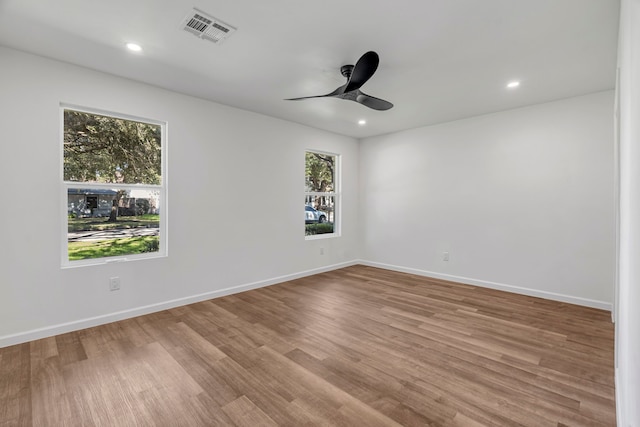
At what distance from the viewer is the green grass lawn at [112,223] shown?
9.96 ft

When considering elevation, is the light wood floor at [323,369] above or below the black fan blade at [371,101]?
below

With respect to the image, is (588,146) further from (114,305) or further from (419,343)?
(114,305)

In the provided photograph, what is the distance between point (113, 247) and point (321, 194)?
324cm

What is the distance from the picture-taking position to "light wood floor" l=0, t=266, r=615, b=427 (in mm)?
1791

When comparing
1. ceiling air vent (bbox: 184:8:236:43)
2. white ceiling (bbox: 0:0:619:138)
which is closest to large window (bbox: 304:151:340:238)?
white ceiling (bbox: 0:0:619:138)

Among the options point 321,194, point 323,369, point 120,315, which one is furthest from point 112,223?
point 321,194

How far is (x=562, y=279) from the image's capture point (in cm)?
380

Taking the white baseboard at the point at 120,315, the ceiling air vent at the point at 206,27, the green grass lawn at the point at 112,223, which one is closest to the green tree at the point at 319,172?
the white baseboard at the point at 120,315

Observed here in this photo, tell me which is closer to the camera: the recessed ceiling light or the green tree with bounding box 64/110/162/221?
the recessed ceiling light

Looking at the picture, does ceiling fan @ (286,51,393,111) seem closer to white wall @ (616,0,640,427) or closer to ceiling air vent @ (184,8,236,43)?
ceiling air vent @ (184,8,236,43)

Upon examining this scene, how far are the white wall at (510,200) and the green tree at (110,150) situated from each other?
3.81m

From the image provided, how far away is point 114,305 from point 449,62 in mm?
4102

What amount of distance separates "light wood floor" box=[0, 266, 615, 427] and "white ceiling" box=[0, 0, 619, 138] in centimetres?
254

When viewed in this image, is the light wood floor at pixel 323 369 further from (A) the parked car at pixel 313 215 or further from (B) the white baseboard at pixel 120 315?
(A) the parked car at pixel 313 215
